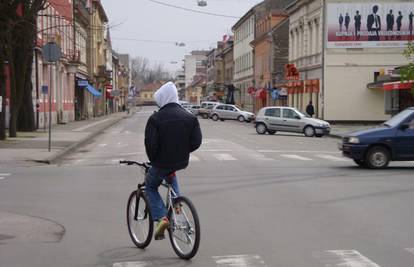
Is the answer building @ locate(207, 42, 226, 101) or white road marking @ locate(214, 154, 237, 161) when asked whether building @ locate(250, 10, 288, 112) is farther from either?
white road marking @ locate(214, 154, 237, 161)

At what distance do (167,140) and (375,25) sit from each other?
138ft

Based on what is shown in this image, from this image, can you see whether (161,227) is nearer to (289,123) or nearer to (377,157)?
(377,157)

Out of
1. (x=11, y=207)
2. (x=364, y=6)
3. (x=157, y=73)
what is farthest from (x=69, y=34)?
(x=157, y=73)

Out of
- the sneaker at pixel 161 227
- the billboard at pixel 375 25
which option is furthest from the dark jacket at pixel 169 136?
the billboard at pixel 375 25

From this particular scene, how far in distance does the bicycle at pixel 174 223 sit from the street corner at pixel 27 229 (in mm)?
1101

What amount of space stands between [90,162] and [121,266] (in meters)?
11.9

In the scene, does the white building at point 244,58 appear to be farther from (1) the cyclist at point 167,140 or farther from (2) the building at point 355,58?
(1) the cyclist at point 167,140

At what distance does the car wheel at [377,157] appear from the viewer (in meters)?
16.6

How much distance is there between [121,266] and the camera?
677cm

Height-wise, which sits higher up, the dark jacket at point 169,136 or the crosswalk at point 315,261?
the dark jacket at point 169,136

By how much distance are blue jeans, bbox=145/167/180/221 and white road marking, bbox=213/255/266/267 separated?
2.48 feet

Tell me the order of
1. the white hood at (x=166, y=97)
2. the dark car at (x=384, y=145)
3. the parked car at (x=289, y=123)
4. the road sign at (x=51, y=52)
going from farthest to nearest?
the parked car at (x=289, y=123) < the road sign at (x=51, y=52) < the dark car at (x=384, y=145) < the white hood at (x=166, y=97)

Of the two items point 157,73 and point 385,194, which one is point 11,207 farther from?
point 157,73

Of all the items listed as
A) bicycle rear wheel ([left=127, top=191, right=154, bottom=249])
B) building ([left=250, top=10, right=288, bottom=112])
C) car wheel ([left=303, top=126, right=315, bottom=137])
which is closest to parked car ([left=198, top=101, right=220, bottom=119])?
building ([left=250, top=10, right=288, bottom=112])
